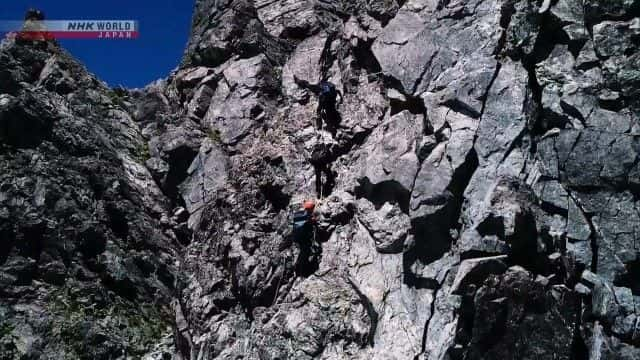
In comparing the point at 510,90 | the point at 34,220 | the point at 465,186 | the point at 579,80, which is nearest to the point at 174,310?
the point at 34,220

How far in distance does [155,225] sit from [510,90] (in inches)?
617

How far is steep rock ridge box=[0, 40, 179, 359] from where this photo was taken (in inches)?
791

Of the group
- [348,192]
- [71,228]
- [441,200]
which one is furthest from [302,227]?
[71,228]

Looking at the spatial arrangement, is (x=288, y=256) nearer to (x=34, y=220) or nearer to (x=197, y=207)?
(x=197, y=207)

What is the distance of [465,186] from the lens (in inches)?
635

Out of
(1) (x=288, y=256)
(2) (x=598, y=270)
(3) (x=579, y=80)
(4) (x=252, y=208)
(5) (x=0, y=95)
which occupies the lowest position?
(2) (x=598, y=270)

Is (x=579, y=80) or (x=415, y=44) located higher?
(x=415, y=44)

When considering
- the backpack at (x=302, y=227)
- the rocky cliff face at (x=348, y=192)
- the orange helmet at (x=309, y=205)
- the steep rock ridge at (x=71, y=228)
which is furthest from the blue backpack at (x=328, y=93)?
the steep rock ridge at (x=71, y=228)

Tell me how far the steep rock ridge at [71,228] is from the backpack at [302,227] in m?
7.00

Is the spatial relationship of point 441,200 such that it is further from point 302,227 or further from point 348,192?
point 302,227

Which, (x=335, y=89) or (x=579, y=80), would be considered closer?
(x=579, y=80)

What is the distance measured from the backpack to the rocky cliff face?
2.54ft

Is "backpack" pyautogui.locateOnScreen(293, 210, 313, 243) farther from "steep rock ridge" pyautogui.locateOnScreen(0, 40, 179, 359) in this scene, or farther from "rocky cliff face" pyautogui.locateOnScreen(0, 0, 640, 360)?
"steep rock ridge" pyautogui.locateOnScreen(0, 40, 179, 359)

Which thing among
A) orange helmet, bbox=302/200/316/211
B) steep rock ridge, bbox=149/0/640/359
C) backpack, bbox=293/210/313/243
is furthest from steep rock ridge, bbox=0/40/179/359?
orange helmet, bbox=302/200/316/211
